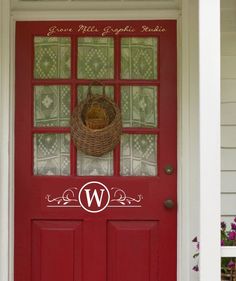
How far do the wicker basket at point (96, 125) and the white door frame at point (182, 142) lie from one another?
1.40 feet

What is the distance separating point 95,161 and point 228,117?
3.09 ft

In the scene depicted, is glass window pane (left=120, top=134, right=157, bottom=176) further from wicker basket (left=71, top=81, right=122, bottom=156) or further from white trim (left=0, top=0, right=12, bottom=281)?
white trim (left=0, top=0, right=12, bottom=281)

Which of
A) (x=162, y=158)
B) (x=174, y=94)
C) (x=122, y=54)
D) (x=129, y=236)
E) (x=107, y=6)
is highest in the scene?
(x=107, y=6)

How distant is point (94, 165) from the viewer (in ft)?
13.4

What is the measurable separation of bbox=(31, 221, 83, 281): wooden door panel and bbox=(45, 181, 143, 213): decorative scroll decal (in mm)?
130

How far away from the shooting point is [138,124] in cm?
407

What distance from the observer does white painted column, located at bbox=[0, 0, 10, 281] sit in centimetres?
397

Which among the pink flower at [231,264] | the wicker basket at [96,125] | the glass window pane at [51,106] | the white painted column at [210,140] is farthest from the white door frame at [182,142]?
the white painted column at [210,140]

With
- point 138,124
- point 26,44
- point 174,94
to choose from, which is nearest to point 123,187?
point 138,124

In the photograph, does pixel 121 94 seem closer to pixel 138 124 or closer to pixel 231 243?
pixel 138 124

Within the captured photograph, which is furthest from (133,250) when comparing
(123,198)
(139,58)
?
(139,58)

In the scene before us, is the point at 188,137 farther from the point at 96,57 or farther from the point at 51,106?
the point at 51,106

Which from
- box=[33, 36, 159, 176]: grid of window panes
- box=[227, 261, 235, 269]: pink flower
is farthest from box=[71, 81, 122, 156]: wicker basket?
box=[227, 261, 235, 269]: pink flower

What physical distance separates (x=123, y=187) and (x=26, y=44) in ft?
3.84
